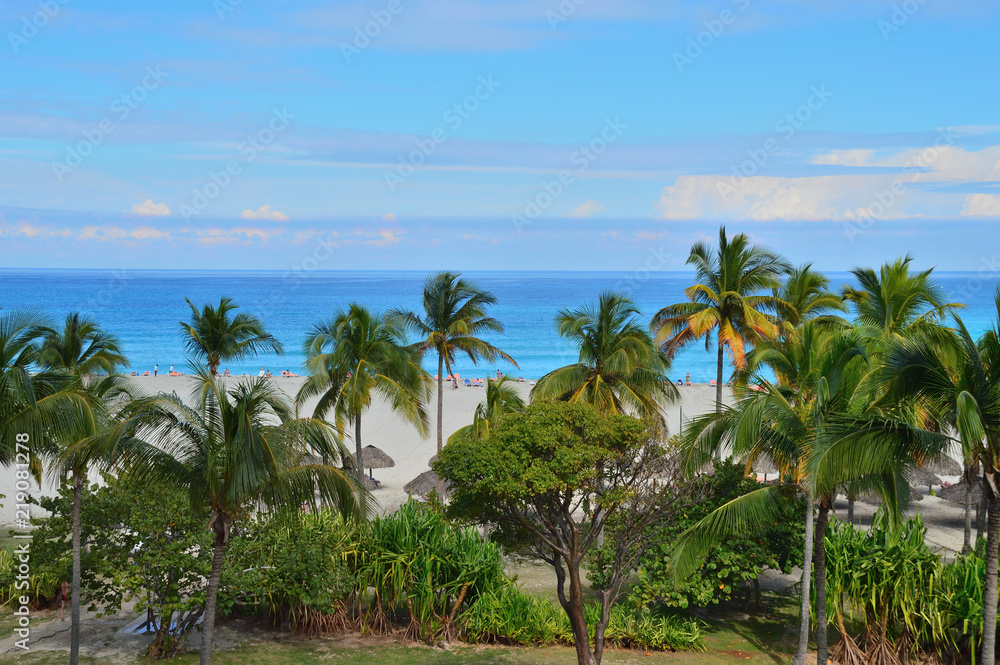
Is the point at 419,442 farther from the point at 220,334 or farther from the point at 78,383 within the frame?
the point at 78,383

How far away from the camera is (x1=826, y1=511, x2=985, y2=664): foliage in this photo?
48.2 ft

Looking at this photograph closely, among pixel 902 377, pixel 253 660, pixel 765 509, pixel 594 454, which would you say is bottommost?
pixel 253 660

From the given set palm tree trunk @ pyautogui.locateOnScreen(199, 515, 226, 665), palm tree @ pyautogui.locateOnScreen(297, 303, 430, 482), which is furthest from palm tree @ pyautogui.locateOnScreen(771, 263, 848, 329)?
palm tree trunk @ pyautogui.locateOnScreen(199, 515, 226, 665)

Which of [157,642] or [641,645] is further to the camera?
[641,645]

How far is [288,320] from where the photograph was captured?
124 meters

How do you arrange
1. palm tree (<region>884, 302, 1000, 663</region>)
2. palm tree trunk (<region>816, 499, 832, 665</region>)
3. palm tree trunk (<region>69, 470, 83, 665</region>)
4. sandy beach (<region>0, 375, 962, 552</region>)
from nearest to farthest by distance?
palm tree (<region>884, 302, 1000, 663</region>) → palm tree trunk (<region>69, 470, 83, 665</region>) → palm tree trunk (<region>816, 499, 832, 665</region>) → sandy beach (<region>0, 375, 962, 552</region>)

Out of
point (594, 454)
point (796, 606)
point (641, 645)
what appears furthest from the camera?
point (796, 606)

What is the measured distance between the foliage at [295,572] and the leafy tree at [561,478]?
3.50 metres

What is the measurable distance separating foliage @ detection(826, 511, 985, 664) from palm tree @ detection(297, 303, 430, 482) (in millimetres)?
11496

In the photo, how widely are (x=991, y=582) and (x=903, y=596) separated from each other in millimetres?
4270

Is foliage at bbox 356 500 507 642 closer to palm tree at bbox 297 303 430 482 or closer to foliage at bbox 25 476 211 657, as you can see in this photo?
foliage at bbox 25 476 211 657

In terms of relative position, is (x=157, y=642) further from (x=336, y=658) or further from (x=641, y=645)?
(x=641, y=645)

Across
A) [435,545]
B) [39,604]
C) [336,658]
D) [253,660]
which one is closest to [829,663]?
[435,545]

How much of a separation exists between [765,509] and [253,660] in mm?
9436
